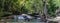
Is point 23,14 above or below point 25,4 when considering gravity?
below

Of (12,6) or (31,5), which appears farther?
(31,5)

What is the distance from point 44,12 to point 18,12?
2.84ft

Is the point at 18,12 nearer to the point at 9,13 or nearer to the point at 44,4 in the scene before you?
the point at 9,13

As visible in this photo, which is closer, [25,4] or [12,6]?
[12,6]

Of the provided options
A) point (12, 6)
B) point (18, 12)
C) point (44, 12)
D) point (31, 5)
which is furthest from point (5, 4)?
→ point (44, 12)

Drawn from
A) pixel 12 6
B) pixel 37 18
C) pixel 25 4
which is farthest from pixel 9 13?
pixel 37 18

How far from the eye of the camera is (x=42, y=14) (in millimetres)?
4504

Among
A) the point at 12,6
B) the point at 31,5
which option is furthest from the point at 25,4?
the point at 12,6

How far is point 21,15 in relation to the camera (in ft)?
15.2

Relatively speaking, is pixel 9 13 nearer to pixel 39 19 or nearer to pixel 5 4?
pixel 5 4

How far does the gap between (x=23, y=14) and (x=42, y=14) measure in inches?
25.6

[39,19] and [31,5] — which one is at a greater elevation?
[31,5]

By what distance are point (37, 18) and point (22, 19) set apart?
1.63ft

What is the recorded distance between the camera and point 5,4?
4320 millimetres
